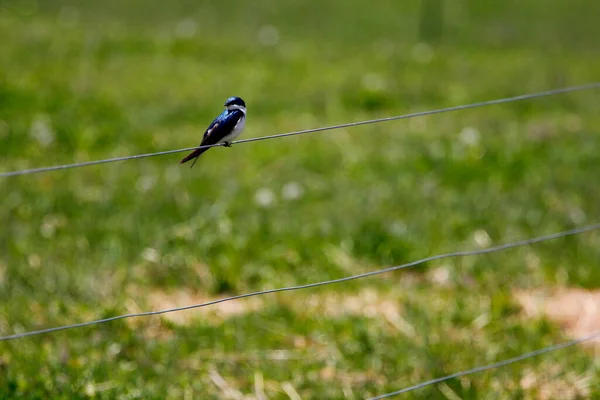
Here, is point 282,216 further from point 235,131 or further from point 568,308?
point 235,131

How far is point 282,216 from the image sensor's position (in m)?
6.14

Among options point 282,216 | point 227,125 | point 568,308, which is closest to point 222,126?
point 227,125

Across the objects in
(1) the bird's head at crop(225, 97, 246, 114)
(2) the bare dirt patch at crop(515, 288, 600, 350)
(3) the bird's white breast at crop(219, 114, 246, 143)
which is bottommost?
(2) the bare dirt patch at crop(515, 288, 600, 350)

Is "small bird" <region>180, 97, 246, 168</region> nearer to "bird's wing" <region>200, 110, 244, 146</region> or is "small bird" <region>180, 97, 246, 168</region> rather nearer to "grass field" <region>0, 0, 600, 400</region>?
"bird's wing" <region>200, 110, 244, 146</region>

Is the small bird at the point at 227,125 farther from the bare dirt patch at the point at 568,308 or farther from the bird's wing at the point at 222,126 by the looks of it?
the bare dirt patch at the point at 568,308

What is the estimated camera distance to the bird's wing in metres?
2.75

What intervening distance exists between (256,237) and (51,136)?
2.49 m

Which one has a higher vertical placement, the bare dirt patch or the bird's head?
the bird's head

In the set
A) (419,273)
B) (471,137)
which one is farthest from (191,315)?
(471,137)

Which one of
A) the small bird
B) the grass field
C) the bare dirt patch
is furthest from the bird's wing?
the bare dirt patch

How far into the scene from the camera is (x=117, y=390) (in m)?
3.73

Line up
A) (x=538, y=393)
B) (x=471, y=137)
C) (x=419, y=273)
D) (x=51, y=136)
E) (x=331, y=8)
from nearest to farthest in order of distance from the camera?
(x=538, y=393) → (x=419, y=273) → (x=51, y=136) → (x=471, y=137) → (x=331, y=8)

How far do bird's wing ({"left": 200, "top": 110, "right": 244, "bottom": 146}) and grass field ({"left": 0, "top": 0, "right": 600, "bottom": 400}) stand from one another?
1501mm

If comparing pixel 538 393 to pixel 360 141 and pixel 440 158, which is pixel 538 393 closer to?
pixel 440 158
